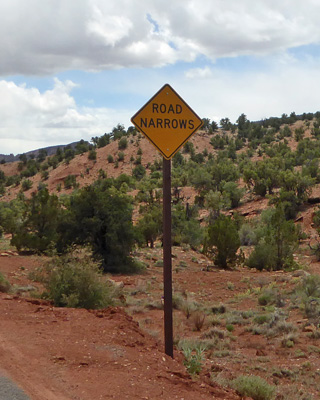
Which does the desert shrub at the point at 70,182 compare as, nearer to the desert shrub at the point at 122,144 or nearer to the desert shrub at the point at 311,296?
the desert shrub at the point at 122,144

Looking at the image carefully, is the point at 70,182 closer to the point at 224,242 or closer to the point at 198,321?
the point at 224,242

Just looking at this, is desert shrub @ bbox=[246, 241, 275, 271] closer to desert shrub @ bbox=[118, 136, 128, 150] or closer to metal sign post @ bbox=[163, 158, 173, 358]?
metal sign post @ bbox=[163, 158, 173, 358]

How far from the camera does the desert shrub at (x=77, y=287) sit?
1245cm

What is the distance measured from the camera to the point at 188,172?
208 feet

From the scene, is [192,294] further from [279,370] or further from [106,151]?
[106,151]

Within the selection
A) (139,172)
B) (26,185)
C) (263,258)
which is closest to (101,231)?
(263,258)

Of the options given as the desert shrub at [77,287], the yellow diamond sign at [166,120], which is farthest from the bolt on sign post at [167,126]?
the desert shrub at [77,287]

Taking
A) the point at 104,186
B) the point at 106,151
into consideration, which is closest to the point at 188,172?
the point at 104,186

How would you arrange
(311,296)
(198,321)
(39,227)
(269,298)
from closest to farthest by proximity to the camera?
1. (198,321)
2. (311,296)
3. (269,298)
4. (39,227)

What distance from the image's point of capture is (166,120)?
7.42 meters

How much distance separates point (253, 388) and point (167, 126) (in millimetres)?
4209

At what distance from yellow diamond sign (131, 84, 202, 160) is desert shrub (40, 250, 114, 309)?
19.6 ft

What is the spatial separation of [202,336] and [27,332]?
5.38 metres

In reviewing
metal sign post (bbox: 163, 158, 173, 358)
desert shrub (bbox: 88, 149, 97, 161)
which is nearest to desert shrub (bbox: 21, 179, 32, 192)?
desert shrub (bbox: 88, 149, 97, 161)
